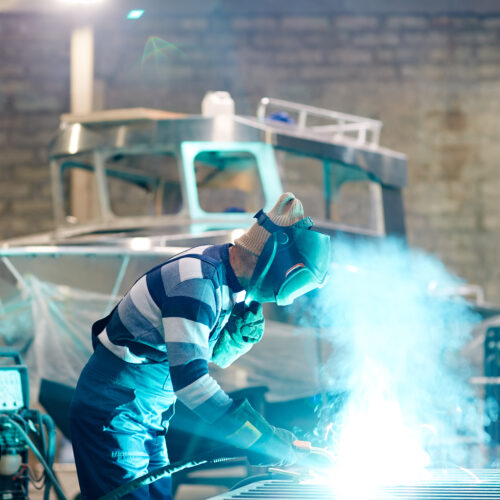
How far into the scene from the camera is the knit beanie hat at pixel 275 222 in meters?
2.01

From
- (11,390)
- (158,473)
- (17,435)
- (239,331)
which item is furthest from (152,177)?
(158,473)

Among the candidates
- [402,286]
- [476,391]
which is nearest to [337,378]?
[402,286]

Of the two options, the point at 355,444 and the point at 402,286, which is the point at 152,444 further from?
the point at 402,286

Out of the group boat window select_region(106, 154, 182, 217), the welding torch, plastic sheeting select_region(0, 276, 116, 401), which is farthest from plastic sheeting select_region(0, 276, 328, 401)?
the welding torch

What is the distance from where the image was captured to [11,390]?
3.63 m

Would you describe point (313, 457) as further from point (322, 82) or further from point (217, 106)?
point (322, 82)

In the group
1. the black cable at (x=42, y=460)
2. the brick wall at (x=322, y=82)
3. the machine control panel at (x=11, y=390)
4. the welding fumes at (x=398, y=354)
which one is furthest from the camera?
the brick wall at (x=322, y=82)

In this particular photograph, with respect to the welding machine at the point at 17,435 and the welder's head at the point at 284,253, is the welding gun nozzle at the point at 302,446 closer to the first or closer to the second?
the welder's head at the point at 284,253

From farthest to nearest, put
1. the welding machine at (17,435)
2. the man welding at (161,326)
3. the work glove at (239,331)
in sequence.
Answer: the welding machine at (17,435) < the work glove at (239,331) < the man welding at (161,326)

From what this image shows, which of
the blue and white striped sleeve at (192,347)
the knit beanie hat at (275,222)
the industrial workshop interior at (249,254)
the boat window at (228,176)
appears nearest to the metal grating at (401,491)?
the industrial workshop interior at (249,254)

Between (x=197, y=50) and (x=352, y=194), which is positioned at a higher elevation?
(x=197, y=50)

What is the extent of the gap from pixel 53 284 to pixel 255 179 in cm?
186

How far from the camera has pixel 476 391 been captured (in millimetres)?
5957

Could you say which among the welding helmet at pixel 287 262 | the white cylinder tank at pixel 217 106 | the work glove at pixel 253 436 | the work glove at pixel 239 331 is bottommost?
the work glove at pixel 253 436
